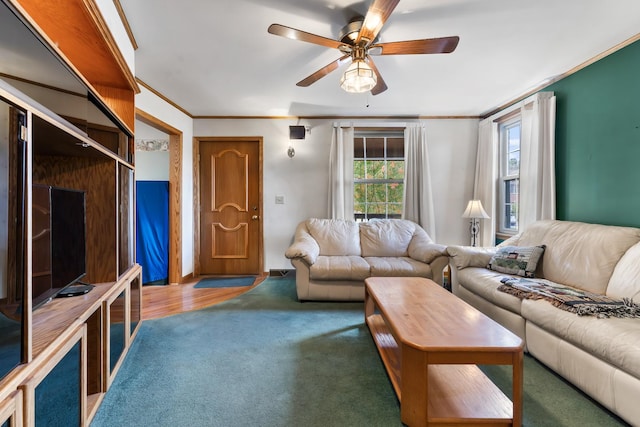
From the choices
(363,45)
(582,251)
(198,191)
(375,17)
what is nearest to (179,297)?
(198,191)

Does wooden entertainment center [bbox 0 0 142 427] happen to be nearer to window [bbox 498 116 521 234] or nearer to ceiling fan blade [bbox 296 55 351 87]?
ceiling fan blade [bbox 296 55 351 87]

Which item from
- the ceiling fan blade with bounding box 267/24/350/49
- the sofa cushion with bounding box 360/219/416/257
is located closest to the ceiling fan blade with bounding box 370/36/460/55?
the ceiling fan blade with bounding box 267/24/350/49

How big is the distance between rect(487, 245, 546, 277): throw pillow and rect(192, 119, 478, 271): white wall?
148 centimetres

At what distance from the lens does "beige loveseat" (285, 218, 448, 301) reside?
9.68 ft

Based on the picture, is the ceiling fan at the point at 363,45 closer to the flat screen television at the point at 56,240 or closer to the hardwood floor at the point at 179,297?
the flat screen television at the point at 56,240

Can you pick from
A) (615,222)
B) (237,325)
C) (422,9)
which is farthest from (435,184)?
(237,325)

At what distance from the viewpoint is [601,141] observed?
8.00 feet

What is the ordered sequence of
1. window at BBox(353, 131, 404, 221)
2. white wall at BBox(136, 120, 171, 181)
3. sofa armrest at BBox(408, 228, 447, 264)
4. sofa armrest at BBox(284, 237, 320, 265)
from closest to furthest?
sofa armrest at BBox(284, 237, 320, 265) < sofa armrest at BBox(408, 228, 447, 264) < window at BBox(353, 131, 404, 221) < white wall at BBox(136, 120, 171, 181)

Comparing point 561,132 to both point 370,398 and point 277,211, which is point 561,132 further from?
point 277,211

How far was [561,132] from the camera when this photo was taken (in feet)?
9.20

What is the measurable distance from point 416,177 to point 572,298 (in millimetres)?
2428

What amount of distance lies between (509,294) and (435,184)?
231 centimetres

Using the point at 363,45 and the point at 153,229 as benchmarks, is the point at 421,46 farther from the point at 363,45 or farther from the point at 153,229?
the point at 153,229

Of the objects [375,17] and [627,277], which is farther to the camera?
[627,277]
